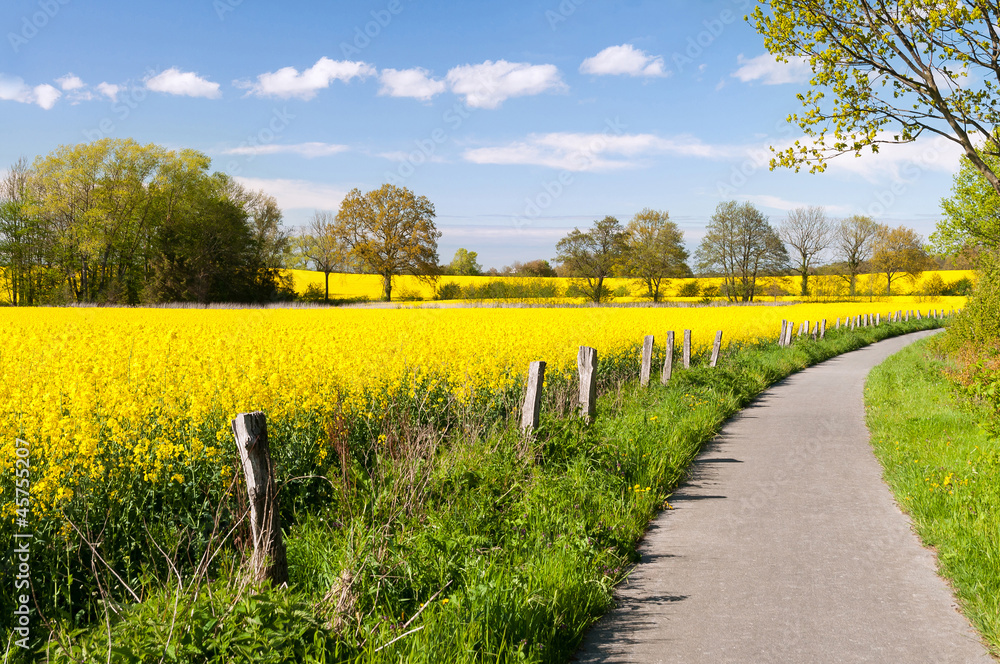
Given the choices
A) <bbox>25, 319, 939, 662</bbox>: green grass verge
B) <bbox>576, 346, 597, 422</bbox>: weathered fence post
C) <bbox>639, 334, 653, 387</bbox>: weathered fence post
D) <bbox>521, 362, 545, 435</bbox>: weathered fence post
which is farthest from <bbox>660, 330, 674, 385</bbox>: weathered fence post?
<bbox>521, 362, 545, 435</bbox>: weathered fence post

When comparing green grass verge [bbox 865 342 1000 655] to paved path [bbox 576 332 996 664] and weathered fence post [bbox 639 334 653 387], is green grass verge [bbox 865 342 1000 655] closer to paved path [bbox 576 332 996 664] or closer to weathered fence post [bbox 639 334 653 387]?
paved path [bbox 576 332 996 664]

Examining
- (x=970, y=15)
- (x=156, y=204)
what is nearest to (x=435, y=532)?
(x=970, y=15)

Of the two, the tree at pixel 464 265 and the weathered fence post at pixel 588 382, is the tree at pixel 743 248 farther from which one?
the weathered fence post at pixel 588 382

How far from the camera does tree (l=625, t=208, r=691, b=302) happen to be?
227 ft

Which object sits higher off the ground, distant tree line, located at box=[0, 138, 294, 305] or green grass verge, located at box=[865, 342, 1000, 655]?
distant tree line, located at box=[0, 138, 294, 305]

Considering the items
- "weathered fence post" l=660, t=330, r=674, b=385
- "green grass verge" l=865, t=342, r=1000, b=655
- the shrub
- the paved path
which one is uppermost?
the shrub

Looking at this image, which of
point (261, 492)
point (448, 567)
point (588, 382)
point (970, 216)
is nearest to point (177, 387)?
point (261, 492)

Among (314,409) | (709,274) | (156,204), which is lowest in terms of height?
(314,409)

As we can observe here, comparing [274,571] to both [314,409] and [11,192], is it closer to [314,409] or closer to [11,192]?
[314,409]

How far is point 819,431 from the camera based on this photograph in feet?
34.1

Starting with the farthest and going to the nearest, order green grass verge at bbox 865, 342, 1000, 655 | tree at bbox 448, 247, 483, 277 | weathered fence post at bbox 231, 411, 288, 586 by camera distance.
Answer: tree at bbox 448, 247, 483, 277 < green grass verge at bbox 865, 342, 1000, 655 < weathered fence post at bbox 231, 411, 288, 586

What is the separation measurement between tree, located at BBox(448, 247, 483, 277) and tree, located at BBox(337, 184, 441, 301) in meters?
29.6

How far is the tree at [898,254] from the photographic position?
71312mm

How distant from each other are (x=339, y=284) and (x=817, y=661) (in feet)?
266
